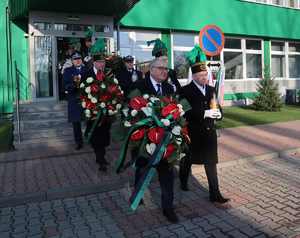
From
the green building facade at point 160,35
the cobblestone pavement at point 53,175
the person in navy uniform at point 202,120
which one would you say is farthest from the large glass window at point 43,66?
the person in navy uniform at point 202,120

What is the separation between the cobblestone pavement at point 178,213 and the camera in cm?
414

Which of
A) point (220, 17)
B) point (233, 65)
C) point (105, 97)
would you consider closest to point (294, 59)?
point (233, 65)

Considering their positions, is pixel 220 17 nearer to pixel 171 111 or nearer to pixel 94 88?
pixel 94 88

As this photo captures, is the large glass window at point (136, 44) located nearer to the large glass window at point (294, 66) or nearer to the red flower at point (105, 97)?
the red flower at point (105, 97)

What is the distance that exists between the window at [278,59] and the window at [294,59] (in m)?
0.63

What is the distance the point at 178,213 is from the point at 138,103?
4.97 feet

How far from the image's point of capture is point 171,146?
4.15 m

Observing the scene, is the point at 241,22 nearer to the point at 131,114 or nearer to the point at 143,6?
the point at 143,6

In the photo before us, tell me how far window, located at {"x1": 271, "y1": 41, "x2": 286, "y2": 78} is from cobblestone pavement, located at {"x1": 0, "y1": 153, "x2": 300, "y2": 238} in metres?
16.2

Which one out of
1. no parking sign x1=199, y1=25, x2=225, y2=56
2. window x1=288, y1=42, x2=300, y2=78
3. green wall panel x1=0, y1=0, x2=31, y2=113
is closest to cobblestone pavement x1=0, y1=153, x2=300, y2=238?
no parking sign x1=199, y1=25, x2=225, y2=56

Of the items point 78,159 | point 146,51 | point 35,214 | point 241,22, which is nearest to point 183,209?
point 35,214

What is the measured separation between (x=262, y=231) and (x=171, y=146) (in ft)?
4.52

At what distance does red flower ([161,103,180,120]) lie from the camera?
414 cm

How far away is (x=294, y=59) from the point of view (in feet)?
72.1
